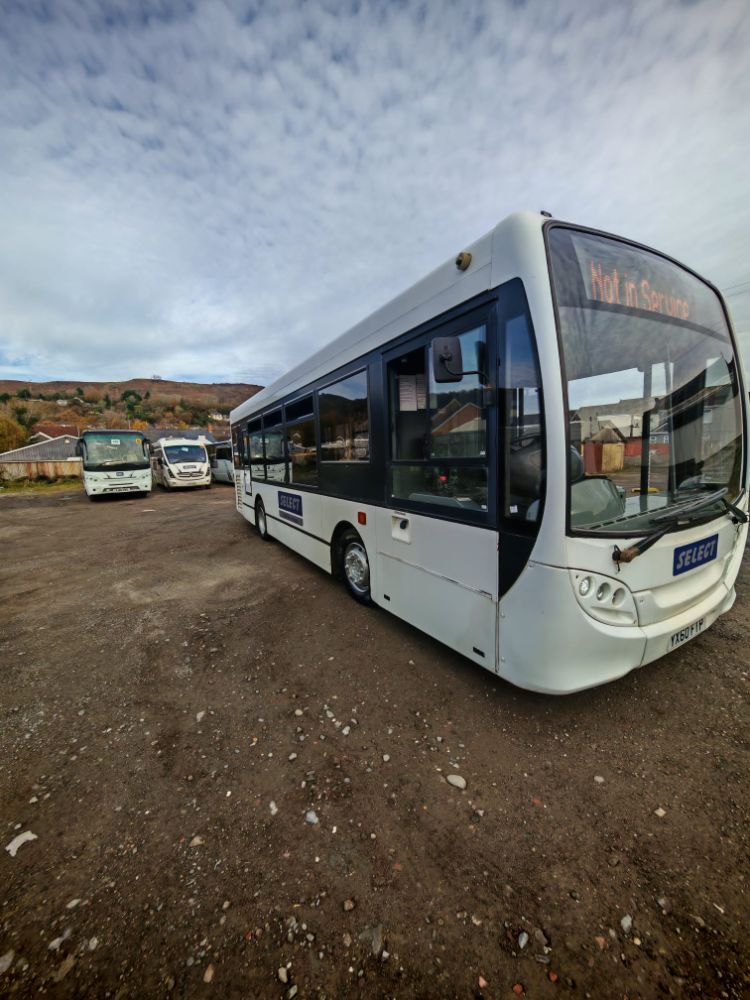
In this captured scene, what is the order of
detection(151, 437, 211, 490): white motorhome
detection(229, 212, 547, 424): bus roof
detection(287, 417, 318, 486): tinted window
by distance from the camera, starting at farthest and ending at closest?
detection(151, 437, 211, 490): white motorhome → detection(287, 417, 318, 486): tinted window → detection(229, 212, 547, 424): bus roof

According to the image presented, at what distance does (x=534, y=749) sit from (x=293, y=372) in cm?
525

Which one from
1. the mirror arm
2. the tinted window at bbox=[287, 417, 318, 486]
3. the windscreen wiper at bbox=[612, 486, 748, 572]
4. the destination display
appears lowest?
the windscreen wiper at bbox=[612, 486, 748, 572]

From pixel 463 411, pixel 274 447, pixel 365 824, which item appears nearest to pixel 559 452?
pixel 463 411

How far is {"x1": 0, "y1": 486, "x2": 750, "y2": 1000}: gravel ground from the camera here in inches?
57.3

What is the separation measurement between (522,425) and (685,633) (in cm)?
180

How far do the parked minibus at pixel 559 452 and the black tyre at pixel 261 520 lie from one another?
4.89 meters

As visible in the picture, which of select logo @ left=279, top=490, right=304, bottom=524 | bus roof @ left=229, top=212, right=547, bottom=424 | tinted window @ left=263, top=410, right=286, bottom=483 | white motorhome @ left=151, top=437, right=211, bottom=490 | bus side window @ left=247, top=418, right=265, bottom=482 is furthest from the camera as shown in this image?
white motorhome @ left=151, top=437, right=211, bottom=490

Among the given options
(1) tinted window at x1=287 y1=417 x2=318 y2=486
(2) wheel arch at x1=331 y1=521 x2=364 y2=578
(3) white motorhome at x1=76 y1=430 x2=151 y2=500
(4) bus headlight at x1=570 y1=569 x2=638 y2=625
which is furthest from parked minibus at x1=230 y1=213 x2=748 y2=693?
(3) white motorhome at x1=76 y1=430 x2=151 y2=500

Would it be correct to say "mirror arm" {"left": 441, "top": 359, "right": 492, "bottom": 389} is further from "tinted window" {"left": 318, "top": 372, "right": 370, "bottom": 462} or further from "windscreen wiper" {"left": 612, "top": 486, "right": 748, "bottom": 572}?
"tinted window" {"left": 318, "top": 372, "right": 370, "bottom": 462}

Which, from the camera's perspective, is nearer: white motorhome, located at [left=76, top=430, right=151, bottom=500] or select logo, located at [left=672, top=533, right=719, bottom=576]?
select logo, located at [left=672, top=533, right=719, bottom=576]

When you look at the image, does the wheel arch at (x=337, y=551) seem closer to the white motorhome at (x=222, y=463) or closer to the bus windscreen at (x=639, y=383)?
the bus windscreen at (x=639, y=383)

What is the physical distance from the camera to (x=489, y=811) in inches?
80.7

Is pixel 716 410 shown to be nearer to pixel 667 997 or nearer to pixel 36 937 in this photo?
pixel 667 997

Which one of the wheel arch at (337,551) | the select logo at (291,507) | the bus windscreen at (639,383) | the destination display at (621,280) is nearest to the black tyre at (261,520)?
the select logo at (291,507)
